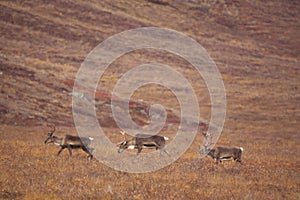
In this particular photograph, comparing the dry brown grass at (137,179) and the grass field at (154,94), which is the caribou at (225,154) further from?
the grass field at (154,94)

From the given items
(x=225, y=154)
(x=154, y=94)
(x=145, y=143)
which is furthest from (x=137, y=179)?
(x=154, y=94)

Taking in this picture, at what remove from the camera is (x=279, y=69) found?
253 feet

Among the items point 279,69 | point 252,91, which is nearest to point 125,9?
point 279,69

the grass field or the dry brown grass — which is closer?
the dry brown grass

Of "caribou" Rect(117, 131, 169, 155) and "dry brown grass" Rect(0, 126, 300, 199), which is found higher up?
"dry brown grass" Rect(0, 126, 300, 199)

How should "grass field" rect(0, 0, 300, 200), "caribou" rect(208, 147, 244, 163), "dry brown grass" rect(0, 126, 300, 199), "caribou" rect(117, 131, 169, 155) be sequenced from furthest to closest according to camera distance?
"caribou" rect(117, 131, 169, 155), "caribou" rect(208, 147, 244, 163), "grass field" rect(0, 0, 300, 200), "dry brown grass" rect(0, 126, 300, 199)

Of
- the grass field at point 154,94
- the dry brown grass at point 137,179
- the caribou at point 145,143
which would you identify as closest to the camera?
the dry brown grass at point 137,179

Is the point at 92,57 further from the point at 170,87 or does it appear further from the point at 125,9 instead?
the point at 125,9

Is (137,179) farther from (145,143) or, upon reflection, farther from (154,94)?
(154,94)

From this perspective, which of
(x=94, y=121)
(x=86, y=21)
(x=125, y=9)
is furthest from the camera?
A: (x=125, y=9)

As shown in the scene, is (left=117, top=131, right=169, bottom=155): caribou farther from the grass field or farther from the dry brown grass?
the grass field

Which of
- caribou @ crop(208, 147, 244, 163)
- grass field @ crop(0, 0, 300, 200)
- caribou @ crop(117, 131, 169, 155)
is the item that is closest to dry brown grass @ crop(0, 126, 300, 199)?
grass field @ crop(0, 0, 300, 200)

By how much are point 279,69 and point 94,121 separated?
176ft

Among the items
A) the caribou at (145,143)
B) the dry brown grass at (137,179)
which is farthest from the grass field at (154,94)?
the caribou at (145,143)
